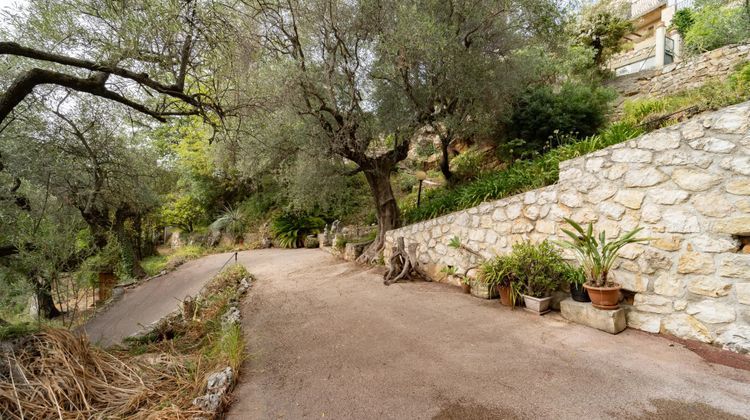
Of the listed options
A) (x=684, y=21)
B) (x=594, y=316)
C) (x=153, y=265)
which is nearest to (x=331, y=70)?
(x=594, y=316)

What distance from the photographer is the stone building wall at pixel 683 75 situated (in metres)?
7.01

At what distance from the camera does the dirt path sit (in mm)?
2111

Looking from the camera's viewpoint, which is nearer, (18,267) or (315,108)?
(18,267)

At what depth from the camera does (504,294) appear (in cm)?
425

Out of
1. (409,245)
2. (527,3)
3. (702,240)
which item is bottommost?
(409,245)

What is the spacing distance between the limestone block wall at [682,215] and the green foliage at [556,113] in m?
3.73

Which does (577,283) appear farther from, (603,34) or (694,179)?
(603,34)

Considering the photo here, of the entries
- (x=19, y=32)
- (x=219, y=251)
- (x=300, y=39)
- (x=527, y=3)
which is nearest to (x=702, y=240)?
(x=527, y=3)

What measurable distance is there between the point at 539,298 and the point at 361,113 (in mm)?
4994

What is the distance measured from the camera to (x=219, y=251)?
12.4 m

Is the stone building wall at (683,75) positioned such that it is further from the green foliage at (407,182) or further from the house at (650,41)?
the green foliage at (407,182)

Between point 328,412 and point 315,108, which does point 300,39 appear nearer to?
point 315,108

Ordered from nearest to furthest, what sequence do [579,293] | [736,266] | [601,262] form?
[736,266], [601,262], [579,293]

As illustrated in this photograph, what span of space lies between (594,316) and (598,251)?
2.69 ft
